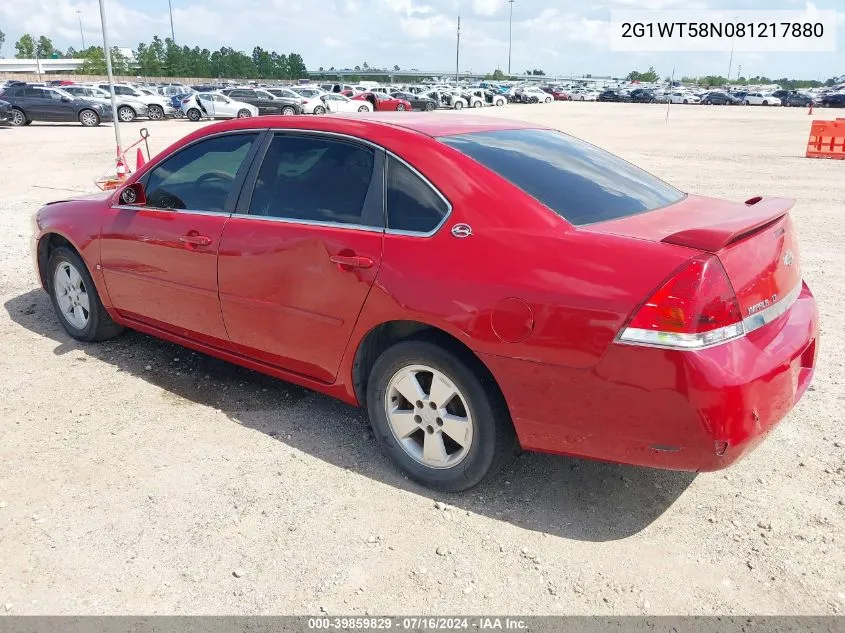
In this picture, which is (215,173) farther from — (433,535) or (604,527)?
(604,527)

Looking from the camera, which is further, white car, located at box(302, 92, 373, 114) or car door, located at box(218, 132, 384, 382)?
white car, located at box(302, 92, 373, 114)

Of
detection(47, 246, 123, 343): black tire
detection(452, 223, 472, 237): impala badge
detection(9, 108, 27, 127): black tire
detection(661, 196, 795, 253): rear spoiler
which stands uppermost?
detection(661, 196, 795, 253): rear spoiler

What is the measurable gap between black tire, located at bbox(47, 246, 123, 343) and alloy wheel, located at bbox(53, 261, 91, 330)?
0.03 meters

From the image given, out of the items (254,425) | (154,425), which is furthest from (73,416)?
(254,425)

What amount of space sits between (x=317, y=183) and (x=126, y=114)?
32.7 metres

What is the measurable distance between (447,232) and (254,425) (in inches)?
68.3

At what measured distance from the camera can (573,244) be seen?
275 cm

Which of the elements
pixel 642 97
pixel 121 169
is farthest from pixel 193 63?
pixel 121 169

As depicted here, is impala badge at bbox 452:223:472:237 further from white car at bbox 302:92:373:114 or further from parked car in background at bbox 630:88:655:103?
parked car in background at bbox 630:88:655:103

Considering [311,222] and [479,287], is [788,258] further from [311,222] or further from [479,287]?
[311,222]

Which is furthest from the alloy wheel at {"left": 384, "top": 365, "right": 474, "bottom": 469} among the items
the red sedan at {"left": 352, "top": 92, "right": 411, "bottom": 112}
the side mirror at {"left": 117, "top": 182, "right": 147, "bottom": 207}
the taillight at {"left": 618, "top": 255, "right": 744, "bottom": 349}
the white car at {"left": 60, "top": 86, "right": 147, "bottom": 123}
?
the red sedan at {"left": 352, "top": 92, "right": 411, "bottom": 112}

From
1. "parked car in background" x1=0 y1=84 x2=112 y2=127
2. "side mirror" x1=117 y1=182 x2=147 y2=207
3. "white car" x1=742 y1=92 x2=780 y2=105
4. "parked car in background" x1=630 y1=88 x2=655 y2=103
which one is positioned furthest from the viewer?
"parked car in background" x1=630 y1=88 x2=655 y2=103

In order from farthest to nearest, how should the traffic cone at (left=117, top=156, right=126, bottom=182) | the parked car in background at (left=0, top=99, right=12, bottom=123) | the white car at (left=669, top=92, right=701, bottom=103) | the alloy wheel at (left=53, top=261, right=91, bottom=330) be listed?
the white car at (left=669, top=92, right=701, bottom=103)
the parked car in background at (left=0, top=99, right=12, bottom=123)
the traffic cone at (left=117, top=156, right=126, bottom=182)
the alloy wheel at (left=53, top=261, right=91, bottom=330)

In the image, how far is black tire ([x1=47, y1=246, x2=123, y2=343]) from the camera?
16.3 feet
